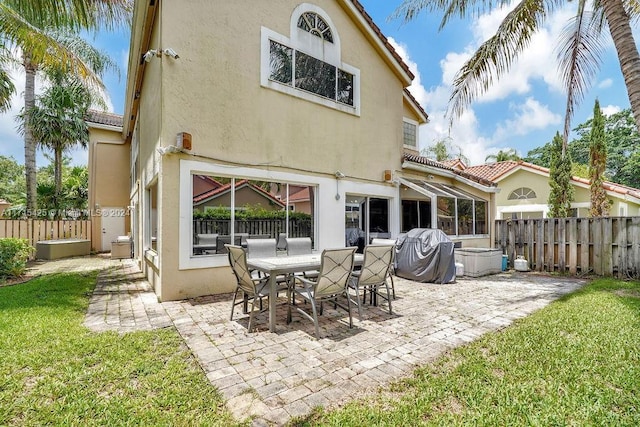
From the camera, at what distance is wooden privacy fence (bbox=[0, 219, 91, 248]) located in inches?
618

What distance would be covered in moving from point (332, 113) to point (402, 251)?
5.53m

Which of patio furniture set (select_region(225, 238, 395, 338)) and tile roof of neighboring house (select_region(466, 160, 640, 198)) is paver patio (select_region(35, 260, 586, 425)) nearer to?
patio furniture set (select_region(225, 238, 395, 338))

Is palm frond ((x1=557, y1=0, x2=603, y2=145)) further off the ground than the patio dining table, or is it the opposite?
palm frond ((x1=557, y1=0, x2=603, y2=145))

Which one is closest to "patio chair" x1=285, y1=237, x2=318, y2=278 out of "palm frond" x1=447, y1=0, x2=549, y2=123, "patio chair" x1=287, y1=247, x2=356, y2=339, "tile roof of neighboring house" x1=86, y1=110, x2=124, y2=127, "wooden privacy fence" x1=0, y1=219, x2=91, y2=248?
"patio chair" x1=287, y1=247, x2=356, y2=339

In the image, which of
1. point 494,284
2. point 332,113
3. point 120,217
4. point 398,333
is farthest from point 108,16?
point 494,284

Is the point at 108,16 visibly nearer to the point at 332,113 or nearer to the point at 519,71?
A: the point at 332,113

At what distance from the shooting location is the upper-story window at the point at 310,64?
9.46 meters

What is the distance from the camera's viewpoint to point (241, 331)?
552 centimetres

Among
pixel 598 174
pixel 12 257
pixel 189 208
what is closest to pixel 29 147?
pixel 12 257

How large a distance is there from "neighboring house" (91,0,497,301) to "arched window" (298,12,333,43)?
1.8 inches

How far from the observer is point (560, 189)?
2016cm

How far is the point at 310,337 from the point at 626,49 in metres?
9.32

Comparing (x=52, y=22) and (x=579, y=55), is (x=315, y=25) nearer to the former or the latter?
(x=52, y=22)

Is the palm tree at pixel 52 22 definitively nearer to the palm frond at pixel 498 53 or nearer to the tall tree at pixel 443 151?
the palm frond at pixel 498 53
